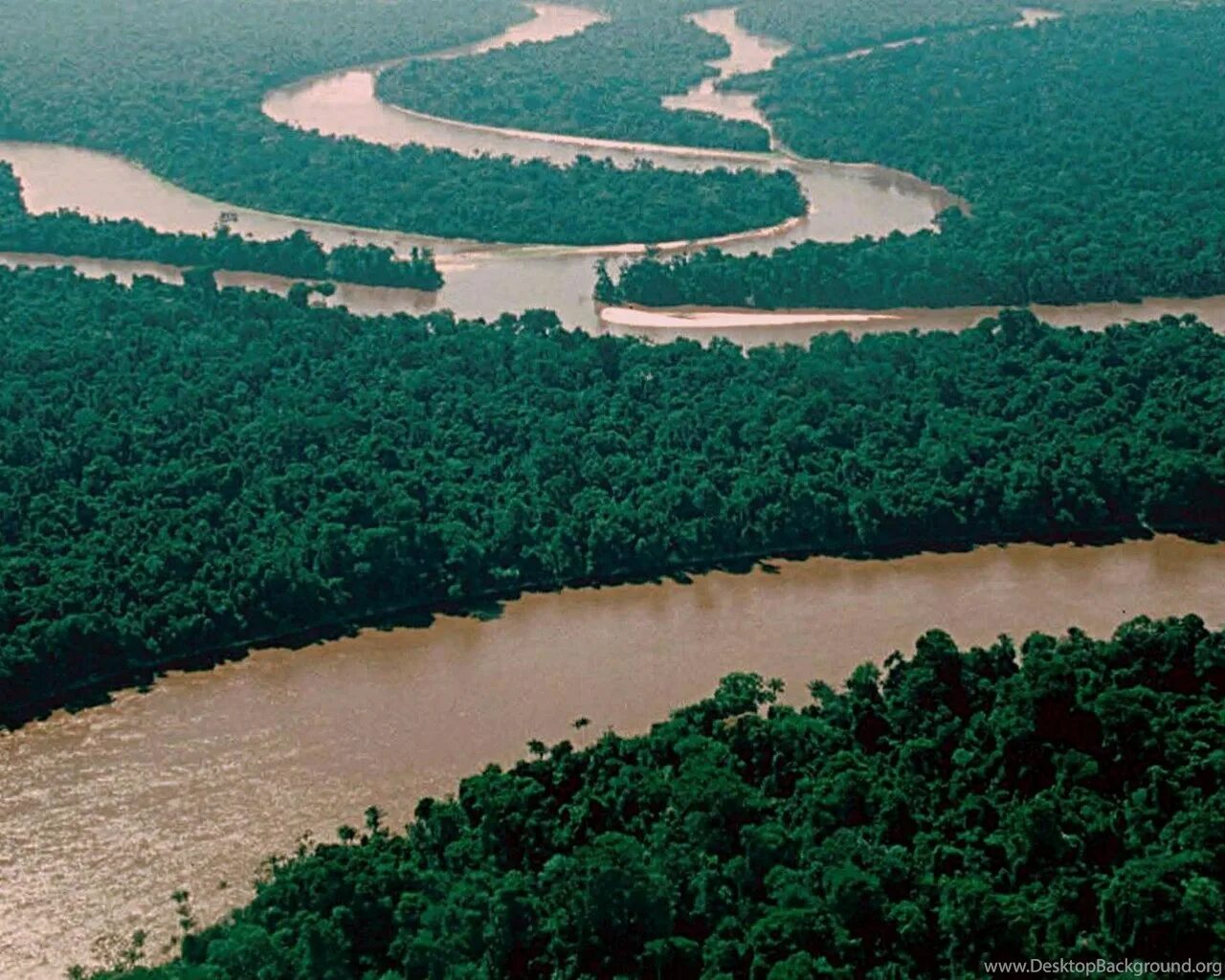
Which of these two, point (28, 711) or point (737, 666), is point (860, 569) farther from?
point (28, 711)

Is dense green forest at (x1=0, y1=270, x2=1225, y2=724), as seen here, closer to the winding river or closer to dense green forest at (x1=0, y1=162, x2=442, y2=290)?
the winding river

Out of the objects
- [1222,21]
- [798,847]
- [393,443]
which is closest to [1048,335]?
[393,443]

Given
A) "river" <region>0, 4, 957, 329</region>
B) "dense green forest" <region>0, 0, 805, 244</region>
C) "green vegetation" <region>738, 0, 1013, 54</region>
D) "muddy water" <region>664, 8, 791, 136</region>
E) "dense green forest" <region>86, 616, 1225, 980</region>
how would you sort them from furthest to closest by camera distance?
1. "green vegetation" <region>738, 0, 1013, 54</region>
2. "muddy water" <region>664, 8, 791, 136</region>
3. "dense green forest" <region>0, 0, 805, 244</region>
4. "river" <region>0, 4, 957, 329</region>
5. "dense green forest" <region>86, 616, 1225, 980</region>

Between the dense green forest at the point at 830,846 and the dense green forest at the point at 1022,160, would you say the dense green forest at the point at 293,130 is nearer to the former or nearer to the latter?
the dense green forest at the point at 1022,160

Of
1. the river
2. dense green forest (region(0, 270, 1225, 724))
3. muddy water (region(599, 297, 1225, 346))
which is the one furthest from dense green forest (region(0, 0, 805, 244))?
dense green forest (region(0, 270, 1225, 724))

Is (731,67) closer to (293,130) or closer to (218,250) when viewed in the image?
(293,130)

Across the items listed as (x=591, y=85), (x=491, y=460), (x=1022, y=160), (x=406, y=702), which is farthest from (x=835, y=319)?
(x=591, y=85)

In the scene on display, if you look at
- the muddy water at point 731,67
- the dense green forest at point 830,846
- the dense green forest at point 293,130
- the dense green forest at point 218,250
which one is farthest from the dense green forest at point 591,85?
the dense green forest at point 830,846
